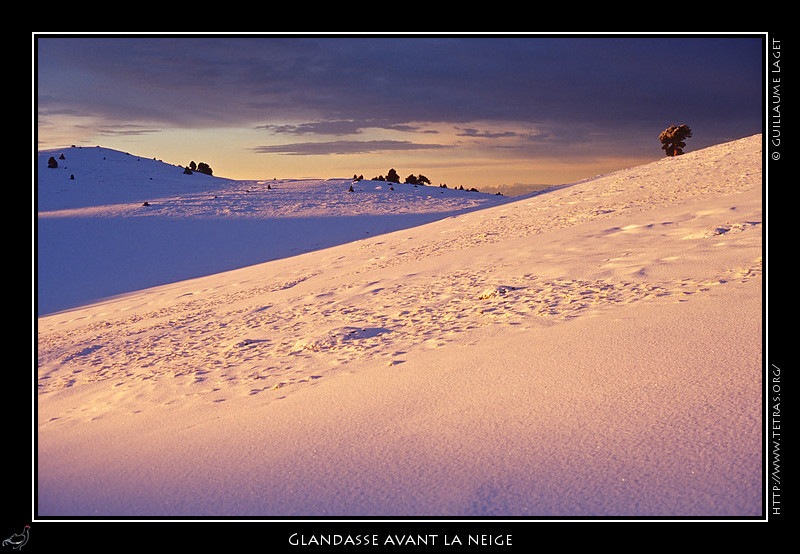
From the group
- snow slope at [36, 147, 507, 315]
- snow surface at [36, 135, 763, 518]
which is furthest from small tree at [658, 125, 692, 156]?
snow surface at [36, 135, 763, 518]

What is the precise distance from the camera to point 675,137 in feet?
98.5

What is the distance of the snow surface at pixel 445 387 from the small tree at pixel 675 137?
22065mm

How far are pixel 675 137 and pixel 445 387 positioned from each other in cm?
3127

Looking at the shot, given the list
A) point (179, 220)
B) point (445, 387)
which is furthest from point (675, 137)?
point (445, 387)

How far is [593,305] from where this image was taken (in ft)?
17.8

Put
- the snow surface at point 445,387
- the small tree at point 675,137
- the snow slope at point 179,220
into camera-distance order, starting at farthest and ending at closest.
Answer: the small tree at point 675,137, the snow slope at point 179,220, the snow surface at point 445,387

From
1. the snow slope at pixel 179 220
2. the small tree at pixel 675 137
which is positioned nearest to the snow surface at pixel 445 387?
the snow slope at pixel 179 220

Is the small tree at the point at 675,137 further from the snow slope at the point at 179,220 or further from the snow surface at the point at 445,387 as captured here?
the snow surface at the point at 445,387

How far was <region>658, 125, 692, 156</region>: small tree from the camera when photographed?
1176 inches

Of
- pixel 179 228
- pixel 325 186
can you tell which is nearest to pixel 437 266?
pixel 179 228

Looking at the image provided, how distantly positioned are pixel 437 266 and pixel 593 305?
3762 mm

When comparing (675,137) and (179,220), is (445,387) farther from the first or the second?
(675,137)

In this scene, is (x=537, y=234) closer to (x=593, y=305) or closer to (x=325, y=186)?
(x=593, y=305)

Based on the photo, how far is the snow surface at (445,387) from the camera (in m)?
2.90
